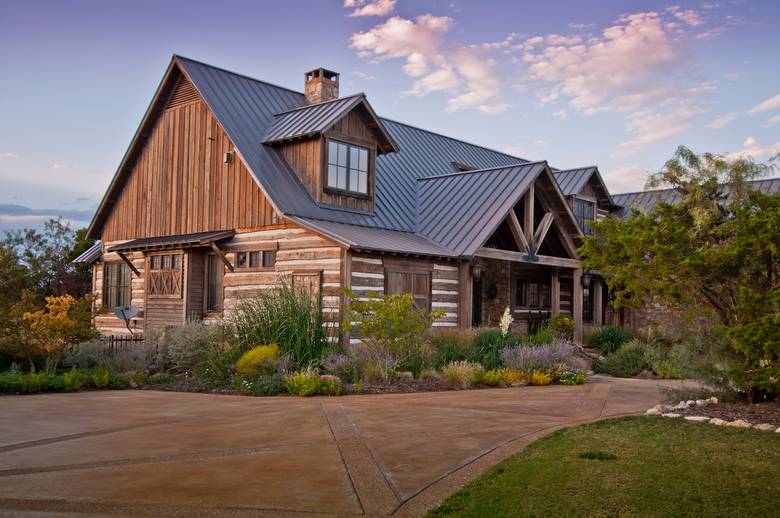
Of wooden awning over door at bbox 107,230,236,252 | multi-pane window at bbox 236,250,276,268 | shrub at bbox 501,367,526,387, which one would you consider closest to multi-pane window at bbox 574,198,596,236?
multi-pane window at bbox 236,250,276,268

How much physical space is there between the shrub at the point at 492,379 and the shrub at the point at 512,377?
0.39 ft

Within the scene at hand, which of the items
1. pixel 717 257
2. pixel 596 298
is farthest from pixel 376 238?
pixel 596 298

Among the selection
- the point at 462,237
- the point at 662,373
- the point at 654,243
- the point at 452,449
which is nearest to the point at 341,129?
the point at 462,237

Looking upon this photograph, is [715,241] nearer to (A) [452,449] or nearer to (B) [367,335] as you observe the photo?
(A) [452,449]

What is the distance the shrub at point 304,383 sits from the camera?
478 inches

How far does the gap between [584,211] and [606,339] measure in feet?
25.9

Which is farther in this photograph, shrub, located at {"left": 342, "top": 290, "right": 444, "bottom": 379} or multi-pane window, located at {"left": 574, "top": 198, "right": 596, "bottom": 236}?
multi-pane window, located at {"left": 574, "top": 198, "right": 596, "bottom": 236}

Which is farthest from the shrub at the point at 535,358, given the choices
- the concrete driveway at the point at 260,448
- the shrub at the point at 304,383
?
the shrub at the point at 304,383

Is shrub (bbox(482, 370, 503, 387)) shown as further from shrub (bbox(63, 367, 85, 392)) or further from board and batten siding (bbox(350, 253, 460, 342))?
shrub (bbox(63, 367, 85, 392))

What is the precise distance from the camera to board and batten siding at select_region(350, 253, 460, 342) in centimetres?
1833

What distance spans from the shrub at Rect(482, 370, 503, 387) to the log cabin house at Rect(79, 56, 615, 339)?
4.98 m

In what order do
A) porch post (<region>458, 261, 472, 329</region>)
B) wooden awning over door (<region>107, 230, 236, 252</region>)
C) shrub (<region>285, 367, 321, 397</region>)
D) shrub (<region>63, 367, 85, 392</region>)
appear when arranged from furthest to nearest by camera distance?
porch post (<region>458, 261, 472, 329</region>), wooden awning over door (<region>107, 230, 236, 252</region>), shrub (<region>63, 367, 85, 392</region>), shrub (<region>285, 367, 321, 397</region>)

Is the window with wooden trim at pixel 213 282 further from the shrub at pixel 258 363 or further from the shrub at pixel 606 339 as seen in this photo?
the shrub at pixel 606 339

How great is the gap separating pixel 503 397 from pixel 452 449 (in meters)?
4.50
